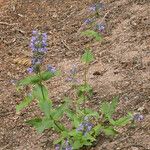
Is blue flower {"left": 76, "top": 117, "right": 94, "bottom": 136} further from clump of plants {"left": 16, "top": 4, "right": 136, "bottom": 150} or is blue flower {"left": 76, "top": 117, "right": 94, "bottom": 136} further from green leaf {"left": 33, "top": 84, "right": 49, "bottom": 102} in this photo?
green leaf {"left": 33, "top": 84, "right": 49, "bottom": 102}

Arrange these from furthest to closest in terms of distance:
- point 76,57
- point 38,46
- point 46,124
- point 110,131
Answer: point 76,57 → point 110,131 → point 46,124 → point 38,46

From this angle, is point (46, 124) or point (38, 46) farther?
point (46, 124)

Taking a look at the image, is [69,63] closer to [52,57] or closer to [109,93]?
[52,57]

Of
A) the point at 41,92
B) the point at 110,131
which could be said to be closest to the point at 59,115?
the point at 41,92

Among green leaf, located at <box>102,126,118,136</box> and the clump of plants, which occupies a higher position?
the clump of plants

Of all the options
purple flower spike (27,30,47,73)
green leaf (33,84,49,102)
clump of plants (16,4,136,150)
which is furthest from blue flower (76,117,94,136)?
purple flower spike (27,30,47,73)

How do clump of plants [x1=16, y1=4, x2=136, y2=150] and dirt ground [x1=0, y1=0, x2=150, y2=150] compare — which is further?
dirt ground [x1=0, y1=0, x2=150, y2=150]

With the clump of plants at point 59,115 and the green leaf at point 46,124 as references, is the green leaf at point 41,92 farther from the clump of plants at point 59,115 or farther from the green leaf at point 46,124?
the green leaf at point 46,124

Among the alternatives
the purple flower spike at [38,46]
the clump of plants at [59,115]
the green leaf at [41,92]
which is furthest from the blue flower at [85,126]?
the purple flower spike at [38,46]

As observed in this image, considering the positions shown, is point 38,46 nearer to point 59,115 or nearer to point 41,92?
point 41,92

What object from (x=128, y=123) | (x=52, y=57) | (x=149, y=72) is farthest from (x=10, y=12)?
(x=128, y=123)
